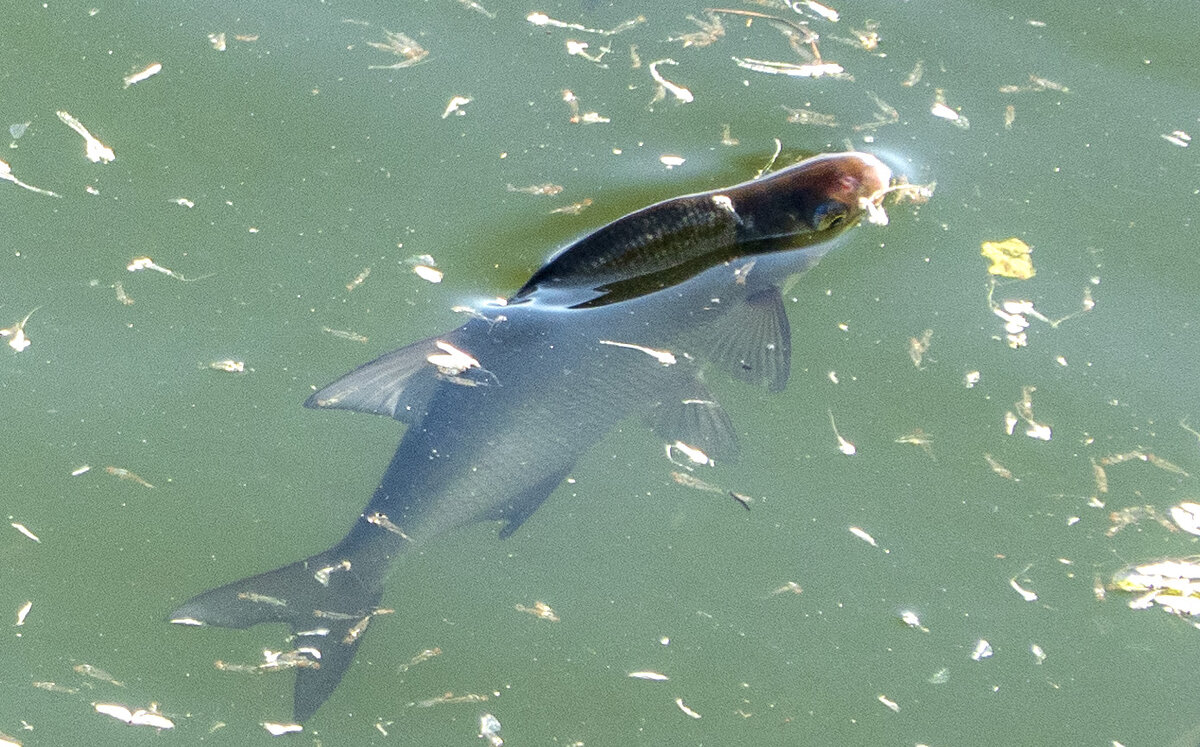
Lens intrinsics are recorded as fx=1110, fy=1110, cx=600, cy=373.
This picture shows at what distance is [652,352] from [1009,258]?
1.06 meters

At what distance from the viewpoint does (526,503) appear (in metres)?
2.80

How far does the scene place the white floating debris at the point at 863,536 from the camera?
2.88 meters

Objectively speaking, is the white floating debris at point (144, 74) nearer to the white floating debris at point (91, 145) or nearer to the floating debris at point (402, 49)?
the white floating debris at point (91, 145)

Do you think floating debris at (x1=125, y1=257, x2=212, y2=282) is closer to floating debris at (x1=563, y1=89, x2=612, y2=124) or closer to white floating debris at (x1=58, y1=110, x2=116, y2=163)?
white floating debris at (x1=58, y1=110, x2=116, y2=163)

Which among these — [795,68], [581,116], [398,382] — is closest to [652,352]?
[398,382]

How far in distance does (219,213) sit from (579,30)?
117cm

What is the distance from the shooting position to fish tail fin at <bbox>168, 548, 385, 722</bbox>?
271 cm

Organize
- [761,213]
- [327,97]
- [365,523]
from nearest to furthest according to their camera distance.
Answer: [365,523] < [761,213] < [327,97]

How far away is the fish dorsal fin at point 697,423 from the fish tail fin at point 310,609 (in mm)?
806

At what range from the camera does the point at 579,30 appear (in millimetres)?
3289

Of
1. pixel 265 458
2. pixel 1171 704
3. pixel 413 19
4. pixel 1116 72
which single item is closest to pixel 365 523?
pixel 265 458

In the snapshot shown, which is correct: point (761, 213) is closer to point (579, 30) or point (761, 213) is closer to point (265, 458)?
point (579, 30)

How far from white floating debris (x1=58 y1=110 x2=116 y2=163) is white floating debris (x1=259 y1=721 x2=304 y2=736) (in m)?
1.60

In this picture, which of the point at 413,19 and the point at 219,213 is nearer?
the point at 219,213
